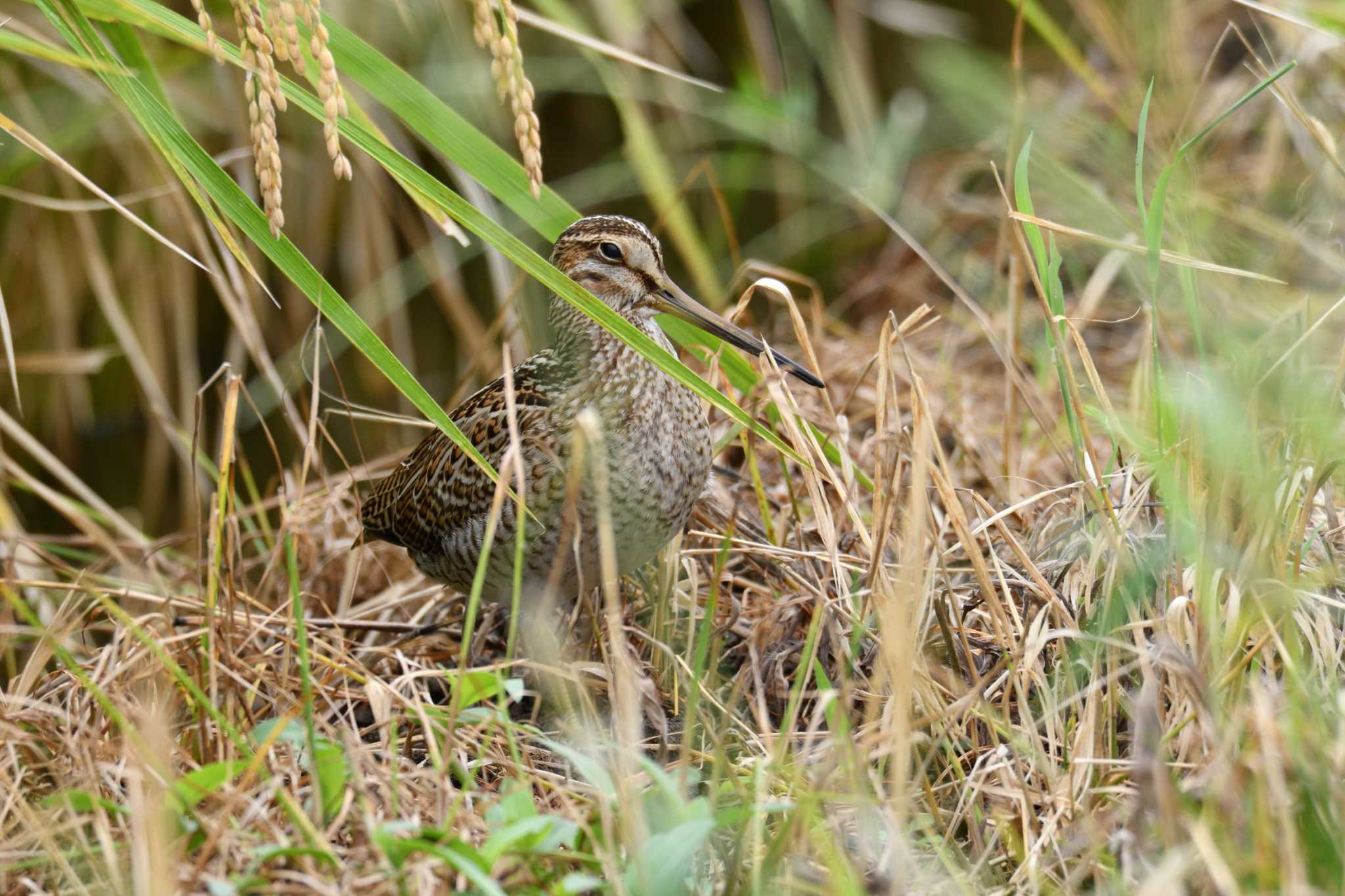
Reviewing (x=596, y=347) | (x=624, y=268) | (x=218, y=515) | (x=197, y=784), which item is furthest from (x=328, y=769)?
(x=624, y=268)

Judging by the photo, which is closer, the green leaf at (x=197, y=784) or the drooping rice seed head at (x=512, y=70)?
the green leaf at (x=197, y=784)

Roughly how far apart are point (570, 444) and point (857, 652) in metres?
0.78

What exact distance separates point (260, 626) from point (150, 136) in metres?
0.93

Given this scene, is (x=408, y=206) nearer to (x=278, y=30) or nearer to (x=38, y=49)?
(x=38, y=49)

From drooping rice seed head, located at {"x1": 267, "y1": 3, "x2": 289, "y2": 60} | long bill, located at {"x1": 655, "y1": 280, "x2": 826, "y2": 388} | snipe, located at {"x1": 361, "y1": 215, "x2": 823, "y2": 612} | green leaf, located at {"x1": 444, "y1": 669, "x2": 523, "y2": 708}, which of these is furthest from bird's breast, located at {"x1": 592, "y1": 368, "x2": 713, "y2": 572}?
drooping rice seed head, located at {"x1": 267, "y1": 3, "x2": 289, "y2": 60}

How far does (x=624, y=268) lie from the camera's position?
3242 mm

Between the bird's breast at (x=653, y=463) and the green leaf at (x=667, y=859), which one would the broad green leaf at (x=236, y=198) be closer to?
the bird's breast at (x=653, y=463)

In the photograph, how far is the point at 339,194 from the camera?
19.0ft

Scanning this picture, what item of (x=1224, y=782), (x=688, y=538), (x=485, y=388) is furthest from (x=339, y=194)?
(x=1224, y=782)

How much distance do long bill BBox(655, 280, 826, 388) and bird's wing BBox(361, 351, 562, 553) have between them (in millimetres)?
299

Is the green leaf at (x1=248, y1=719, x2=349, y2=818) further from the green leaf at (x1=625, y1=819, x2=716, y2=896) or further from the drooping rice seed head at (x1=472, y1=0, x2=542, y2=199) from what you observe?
the drooping rice seed head at (x1=472, y1=0, x2=542, y2=199)

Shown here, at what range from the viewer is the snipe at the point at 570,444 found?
2926 mm

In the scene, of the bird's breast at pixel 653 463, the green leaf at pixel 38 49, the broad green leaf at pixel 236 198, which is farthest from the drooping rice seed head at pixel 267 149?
the bird's breast at pixel 653 463

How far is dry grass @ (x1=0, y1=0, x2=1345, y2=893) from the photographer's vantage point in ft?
6.29
